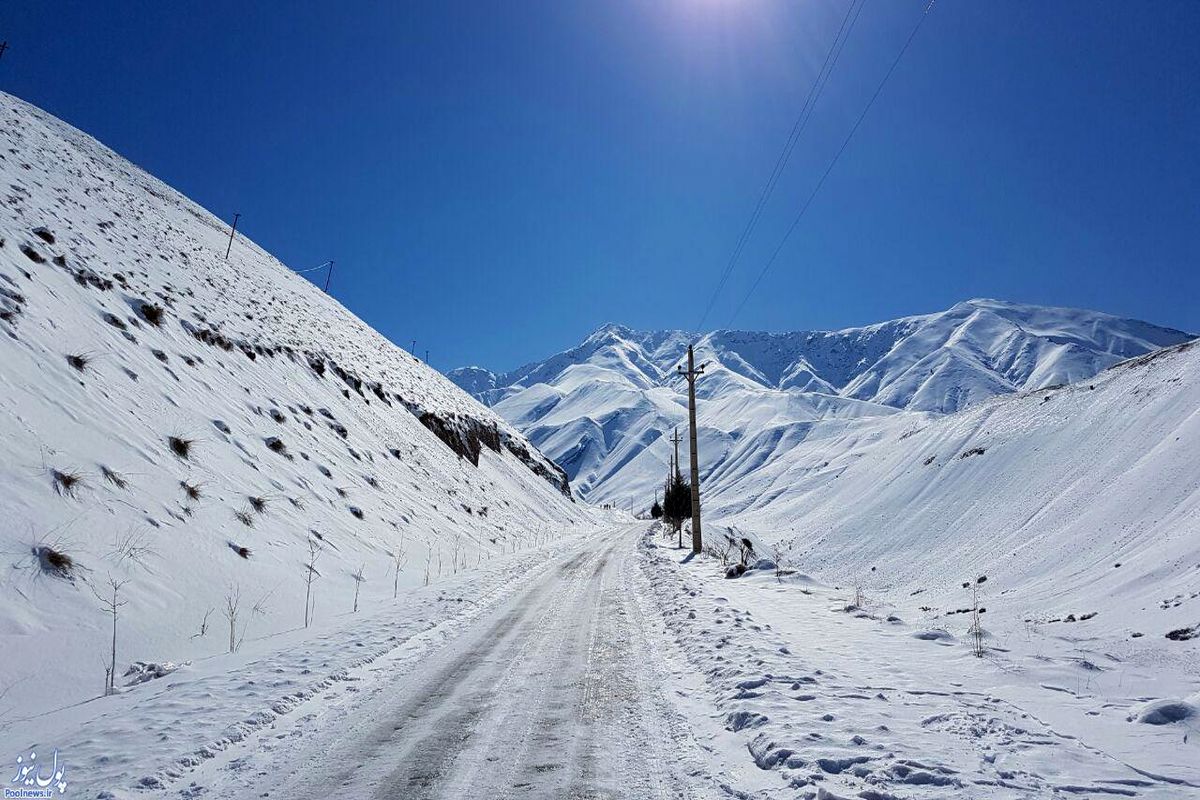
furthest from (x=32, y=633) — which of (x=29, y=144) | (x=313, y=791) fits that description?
(x=29, y=144)

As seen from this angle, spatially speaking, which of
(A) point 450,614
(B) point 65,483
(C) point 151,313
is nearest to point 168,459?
(B) point 65,483

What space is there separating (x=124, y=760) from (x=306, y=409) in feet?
68.2

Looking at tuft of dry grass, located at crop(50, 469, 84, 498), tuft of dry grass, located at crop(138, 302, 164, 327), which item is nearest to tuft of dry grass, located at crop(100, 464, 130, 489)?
tuft of dry grass, located at crop(50, 469, 84, 498)

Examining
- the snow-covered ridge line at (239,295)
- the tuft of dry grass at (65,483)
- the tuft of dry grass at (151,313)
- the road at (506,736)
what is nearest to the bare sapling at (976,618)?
the road at (506,736)

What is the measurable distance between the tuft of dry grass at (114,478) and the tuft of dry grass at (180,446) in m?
2.48

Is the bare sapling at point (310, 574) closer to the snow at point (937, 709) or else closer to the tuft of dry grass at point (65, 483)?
the tuft of dry grass at point (65, 483)

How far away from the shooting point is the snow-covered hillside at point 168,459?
8.09m

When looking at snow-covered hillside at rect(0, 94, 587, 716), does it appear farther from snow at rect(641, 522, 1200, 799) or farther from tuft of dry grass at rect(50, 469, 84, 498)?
snow at rect(641, 522, 1200, 799)

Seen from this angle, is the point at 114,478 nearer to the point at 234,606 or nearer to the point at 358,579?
the point at 234,606

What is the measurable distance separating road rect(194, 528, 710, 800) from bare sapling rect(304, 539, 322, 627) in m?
3.68

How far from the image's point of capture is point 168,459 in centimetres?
1267

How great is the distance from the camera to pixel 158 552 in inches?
387

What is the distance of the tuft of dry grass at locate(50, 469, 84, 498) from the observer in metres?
9.36

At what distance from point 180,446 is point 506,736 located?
12.2 m
